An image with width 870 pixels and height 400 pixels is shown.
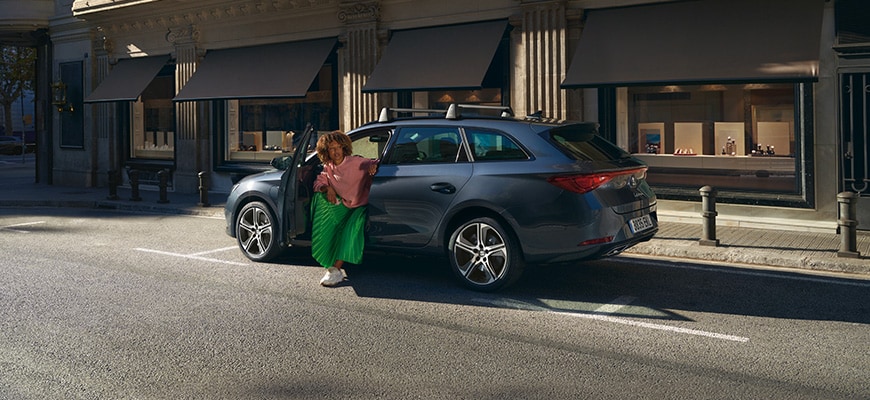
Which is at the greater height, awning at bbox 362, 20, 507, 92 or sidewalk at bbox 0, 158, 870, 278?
awning at bbox 362, 20, 507, 92

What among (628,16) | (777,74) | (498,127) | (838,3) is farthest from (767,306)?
(628,16)

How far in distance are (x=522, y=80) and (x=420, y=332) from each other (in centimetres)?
891

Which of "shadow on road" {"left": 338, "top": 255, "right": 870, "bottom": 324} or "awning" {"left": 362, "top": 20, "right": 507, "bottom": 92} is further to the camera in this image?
"awning" {"left": 362, "top": 20, "right": 507, "bottom": 92}

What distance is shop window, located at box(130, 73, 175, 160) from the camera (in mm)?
20906

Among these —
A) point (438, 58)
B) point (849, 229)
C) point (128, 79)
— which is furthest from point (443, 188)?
point (128, 79)

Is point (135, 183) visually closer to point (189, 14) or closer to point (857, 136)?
point (189, 14)

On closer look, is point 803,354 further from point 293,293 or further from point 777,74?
point 777,74

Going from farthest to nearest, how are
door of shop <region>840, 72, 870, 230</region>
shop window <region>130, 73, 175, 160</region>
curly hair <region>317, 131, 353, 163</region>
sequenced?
shop window <region>130, 73, 175, 160</region>, door of shop <region>840, 72, 870, 230</region>, curly hair <region>317, 131, 353, 163</region>

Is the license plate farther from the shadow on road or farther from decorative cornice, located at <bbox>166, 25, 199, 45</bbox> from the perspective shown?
decorative cornice, located at <bbox>166, 25, 199, 45</bbox>

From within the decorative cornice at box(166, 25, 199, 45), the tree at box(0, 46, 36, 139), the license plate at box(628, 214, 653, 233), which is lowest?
the license plate at box(628, 214, 653, 233)

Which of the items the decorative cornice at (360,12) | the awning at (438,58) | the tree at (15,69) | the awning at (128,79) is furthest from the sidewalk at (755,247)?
the tree at (15,69)

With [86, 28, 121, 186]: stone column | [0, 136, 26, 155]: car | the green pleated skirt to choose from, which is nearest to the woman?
the green pleated skirt

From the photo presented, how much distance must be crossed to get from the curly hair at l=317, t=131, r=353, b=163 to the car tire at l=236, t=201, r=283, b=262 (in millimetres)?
1509

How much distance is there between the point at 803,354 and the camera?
17.6ft
